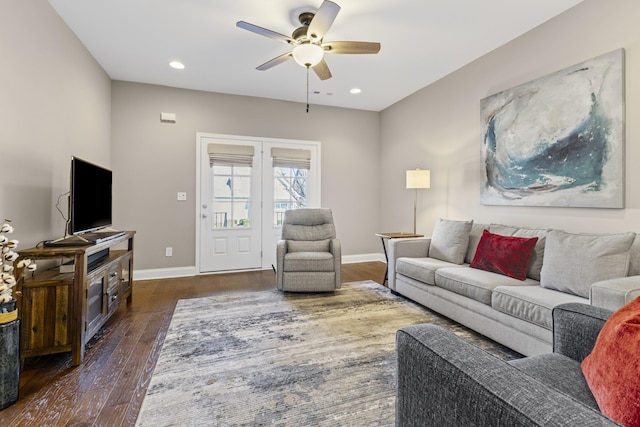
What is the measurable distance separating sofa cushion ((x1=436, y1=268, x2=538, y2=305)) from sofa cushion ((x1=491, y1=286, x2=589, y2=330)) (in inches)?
3.2

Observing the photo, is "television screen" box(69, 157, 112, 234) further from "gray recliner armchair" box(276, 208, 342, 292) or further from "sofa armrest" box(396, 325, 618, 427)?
"sofa armrest" box(396, 325, 618, 427)

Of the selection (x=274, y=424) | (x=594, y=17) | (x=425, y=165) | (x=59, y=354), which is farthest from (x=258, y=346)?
(x=594, y=17)

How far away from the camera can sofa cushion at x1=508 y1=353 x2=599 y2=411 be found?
94cm

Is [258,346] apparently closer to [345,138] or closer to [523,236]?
[523,236]

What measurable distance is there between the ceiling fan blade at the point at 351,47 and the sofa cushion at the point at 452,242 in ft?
6.24

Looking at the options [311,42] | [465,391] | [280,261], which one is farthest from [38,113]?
[465,391]

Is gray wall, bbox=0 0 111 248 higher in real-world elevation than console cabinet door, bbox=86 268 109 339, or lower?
higher

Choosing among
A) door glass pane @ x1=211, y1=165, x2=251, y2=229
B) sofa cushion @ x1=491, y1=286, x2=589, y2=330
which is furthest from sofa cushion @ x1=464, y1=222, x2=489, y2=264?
door glass pane @ x1=211, y1=165, x2=251, y2=229

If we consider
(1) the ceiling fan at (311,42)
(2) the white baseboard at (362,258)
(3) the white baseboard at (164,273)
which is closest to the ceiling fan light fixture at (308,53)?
(1) the ceiling fan at (311,42)

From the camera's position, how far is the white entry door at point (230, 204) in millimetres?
4461

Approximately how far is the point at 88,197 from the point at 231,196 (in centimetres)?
222

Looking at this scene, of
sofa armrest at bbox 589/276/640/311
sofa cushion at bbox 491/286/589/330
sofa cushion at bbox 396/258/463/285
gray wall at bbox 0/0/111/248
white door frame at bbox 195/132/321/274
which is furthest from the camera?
white door frame at bbox 195/132/321/274

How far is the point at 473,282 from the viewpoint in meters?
2.40

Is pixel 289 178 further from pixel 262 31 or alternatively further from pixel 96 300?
pixel 96 300
